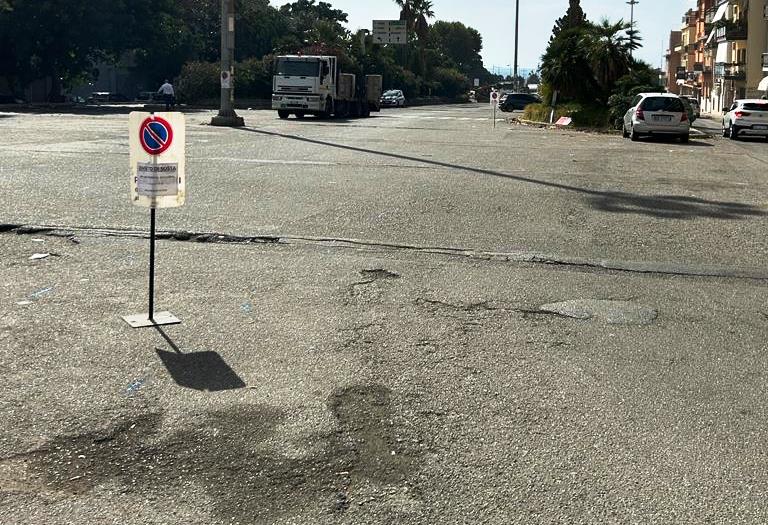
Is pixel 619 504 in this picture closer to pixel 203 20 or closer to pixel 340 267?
pixel 340 267

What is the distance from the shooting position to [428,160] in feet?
61.4

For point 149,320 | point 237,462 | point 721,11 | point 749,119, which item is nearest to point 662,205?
point 149,320

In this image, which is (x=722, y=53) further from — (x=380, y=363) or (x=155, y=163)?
(x=380, y=363)

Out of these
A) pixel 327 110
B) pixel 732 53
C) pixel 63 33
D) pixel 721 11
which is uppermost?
pixel 721 11

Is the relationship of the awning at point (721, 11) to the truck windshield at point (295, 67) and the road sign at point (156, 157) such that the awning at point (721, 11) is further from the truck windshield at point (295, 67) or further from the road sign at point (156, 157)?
the road sign at point (156, 157)

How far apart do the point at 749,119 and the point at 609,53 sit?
865cm

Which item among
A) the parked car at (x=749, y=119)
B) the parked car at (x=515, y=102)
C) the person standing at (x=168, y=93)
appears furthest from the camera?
the parked car at (x=515, y=102)

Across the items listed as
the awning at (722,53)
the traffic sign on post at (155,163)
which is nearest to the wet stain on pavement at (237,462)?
the traffic sign on post at (155,163)

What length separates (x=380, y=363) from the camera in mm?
5680

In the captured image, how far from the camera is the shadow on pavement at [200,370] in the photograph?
525 centimetres

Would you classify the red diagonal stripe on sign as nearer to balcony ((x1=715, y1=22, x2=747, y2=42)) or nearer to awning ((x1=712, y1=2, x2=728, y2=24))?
balcony ((x1=715, y1=22, x2=747, y2=42))

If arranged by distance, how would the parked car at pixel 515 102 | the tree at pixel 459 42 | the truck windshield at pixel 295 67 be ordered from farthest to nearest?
the tree at pixel 459 42
the parked car at pixel 515 102
the truck windshield at pixel 295 67

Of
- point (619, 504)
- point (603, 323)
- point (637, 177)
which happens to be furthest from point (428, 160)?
point (619, 504)

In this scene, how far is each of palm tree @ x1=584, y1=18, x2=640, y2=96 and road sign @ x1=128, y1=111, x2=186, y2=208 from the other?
3717 centimetres
